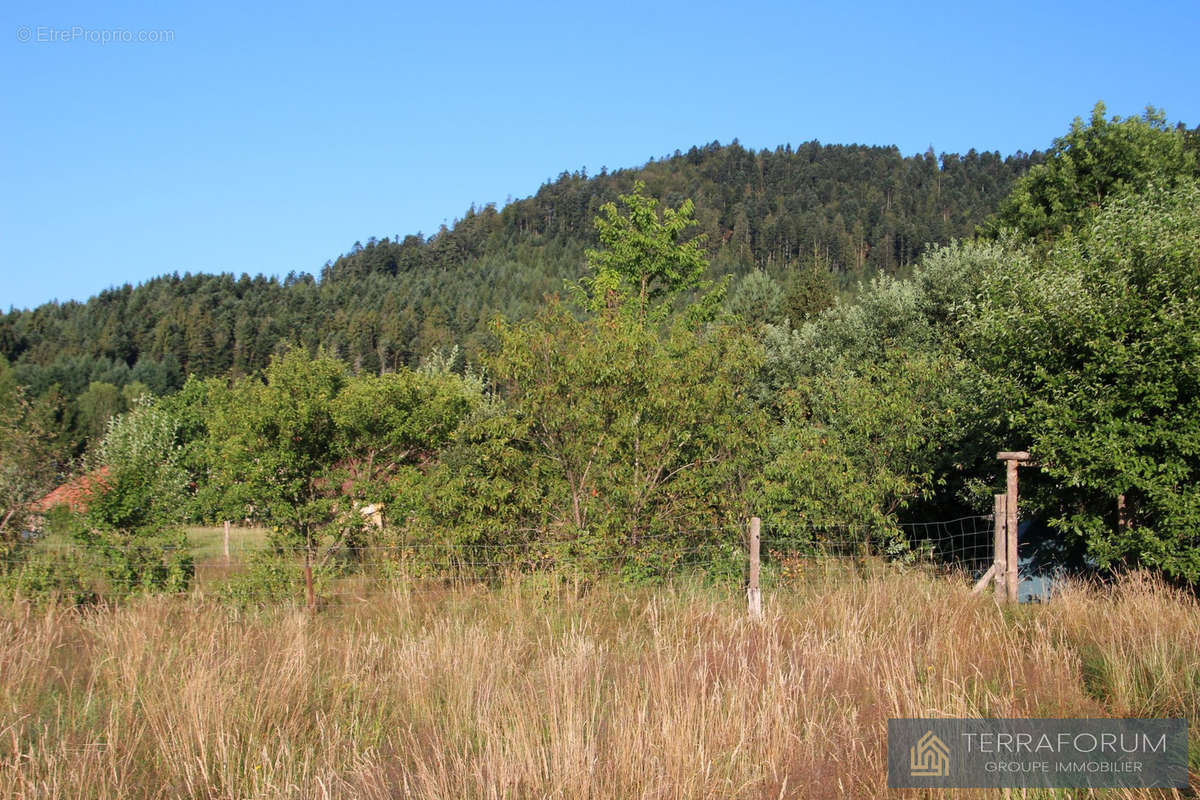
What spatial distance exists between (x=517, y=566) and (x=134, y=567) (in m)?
5.87

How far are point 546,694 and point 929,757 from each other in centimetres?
173

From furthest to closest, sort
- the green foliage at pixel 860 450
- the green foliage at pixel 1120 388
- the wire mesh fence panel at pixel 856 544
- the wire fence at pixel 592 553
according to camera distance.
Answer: the green foliage at pixel 860 450, the wire mesh fence panel at pixel 856 544, the wire fence at pixel 592 553, the green foliage at pixel 1120 388

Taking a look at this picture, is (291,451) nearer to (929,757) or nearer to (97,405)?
(929,757)

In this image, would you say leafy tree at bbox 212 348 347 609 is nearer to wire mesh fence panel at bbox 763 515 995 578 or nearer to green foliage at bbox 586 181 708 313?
wire mesh fence panel at bbox 763 515 995 578

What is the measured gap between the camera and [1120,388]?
8.05 m

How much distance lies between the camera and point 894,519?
11.4 meters

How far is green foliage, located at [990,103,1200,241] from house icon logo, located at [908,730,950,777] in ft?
66.0

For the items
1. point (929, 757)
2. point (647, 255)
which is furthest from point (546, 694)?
point (647, 255)

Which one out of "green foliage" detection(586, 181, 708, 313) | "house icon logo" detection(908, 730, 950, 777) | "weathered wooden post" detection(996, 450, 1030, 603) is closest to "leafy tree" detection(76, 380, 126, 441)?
"green foliage" detection(586, 181, 708, 313)

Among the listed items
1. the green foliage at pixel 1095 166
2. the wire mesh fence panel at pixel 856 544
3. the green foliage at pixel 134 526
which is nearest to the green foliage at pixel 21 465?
the green foliage at pixel 134 526

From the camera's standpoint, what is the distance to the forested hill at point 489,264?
9162cm

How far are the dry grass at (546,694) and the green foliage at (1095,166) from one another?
18835 mm

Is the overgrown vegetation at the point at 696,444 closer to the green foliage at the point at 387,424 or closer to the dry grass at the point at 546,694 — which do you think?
the green foliage at the point at 387,424

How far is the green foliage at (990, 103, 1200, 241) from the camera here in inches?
801
